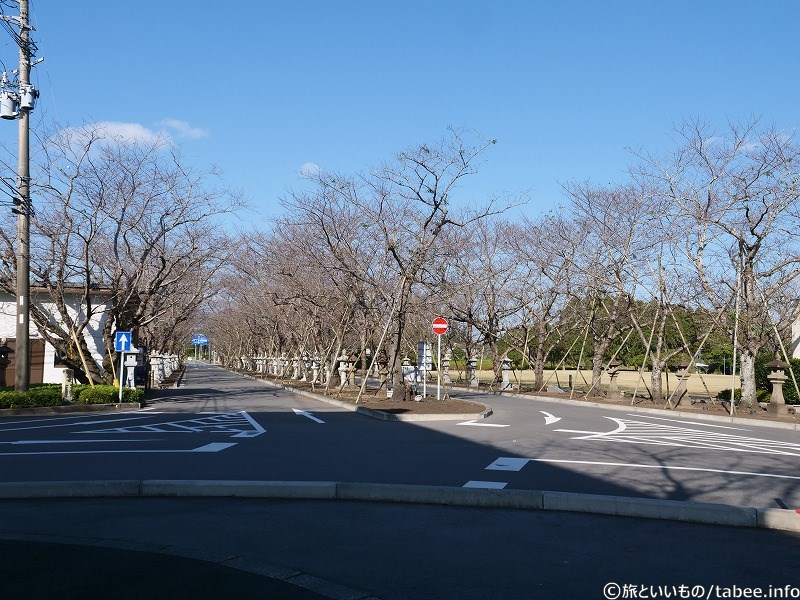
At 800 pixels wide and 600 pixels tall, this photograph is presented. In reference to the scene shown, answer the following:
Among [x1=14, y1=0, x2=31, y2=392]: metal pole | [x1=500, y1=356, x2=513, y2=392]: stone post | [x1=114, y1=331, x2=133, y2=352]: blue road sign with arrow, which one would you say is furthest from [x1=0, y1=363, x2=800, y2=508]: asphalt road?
[x1=500, y1=356, x2=513, y2=392]: stone post

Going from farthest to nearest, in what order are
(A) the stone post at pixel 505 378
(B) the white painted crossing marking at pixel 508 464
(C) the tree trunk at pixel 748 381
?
1. (A) the stone post at pixel 505 378
2. (C) the tree trunk at pixel 748 381
3. (B) the white painted crossing marking at pixel 508 464

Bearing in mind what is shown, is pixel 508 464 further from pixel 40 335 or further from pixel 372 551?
pixel 40 335

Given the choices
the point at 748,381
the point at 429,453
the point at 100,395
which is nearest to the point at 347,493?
the point at 429,453

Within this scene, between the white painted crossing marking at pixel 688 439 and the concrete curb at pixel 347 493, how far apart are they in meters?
7.98

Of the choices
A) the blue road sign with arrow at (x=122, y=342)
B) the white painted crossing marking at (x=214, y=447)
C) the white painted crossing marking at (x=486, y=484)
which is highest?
the blue road sign with arrow at (x=122, y=342)

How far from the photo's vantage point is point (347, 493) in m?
9.67

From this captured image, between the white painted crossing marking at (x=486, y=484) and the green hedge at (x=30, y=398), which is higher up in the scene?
the green hedge at (x=30, y=398)

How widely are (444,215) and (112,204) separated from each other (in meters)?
12.3

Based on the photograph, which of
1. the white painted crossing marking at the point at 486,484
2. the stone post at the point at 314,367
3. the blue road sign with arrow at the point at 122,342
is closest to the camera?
the white painted crossing marking at the point at 486,484

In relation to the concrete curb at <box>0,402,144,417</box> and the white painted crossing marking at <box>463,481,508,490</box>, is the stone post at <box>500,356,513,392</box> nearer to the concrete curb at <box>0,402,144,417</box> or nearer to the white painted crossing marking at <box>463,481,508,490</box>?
the concrete curb at <box>0,402,144,417</box>

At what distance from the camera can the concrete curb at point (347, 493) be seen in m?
8.96

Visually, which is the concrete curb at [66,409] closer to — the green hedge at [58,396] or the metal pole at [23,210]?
the green hedge at [58,396]

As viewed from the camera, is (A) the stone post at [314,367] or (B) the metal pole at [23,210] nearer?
(B) the metal pole at [23,210]

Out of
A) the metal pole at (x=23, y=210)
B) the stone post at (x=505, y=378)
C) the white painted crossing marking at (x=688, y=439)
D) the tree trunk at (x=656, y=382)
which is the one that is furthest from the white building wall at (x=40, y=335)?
the tree trunk at (x=656, y=382)
